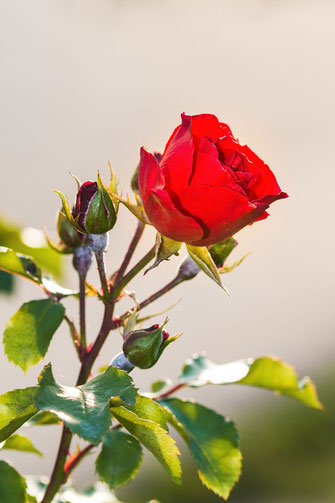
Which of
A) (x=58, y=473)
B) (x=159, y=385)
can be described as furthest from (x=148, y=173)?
(x=159, y=385)

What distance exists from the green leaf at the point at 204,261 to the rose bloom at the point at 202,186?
0.7 inches

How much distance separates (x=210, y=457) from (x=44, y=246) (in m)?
0.26

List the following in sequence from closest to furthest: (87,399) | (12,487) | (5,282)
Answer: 1. (87,399)
2. (12,487)
3. (5,282)

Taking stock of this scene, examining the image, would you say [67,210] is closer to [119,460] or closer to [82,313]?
[82,313]

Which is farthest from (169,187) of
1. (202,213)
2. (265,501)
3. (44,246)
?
(265,501)

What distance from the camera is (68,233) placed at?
532 millimetres

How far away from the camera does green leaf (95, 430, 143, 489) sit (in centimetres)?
49

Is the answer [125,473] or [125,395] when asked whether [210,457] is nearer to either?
[125,473]

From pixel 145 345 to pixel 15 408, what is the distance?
97 mm

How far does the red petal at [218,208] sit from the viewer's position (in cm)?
40

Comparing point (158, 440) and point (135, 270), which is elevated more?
point (135, 270)

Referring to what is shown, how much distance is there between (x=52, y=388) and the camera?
1.29 ft

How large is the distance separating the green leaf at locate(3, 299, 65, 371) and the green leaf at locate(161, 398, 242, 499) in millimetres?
141

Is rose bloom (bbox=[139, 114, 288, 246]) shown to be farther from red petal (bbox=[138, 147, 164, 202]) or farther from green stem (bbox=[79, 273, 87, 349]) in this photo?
green stem (bbox=[79, 273, 87, 349])
